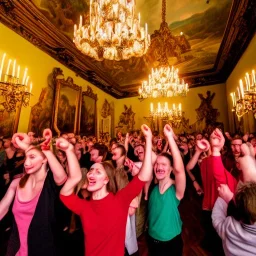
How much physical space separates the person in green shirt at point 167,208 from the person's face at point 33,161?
1241 mm

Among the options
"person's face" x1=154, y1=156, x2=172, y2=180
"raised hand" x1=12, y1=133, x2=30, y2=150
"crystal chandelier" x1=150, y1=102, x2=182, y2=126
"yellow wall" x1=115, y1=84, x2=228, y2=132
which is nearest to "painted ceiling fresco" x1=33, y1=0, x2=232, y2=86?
"yellow wall" x1=115, y1=84, x2=228, y2=132

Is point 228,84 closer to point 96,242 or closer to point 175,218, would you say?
point 175,218

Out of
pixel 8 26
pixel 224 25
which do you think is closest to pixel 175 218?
pixel 8 26

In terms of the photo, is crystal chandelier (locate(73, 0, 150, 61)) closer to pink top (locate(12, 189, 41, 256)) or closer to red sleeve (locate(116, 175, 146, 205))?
red sleeve (locate(116, 175, 146, 205))

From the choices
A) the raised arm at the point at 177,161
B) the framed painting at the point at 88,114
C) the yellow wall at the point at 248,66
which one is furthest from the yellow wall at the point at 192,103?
the raised arm at the point at 177,161

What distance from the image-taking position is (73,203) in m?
1.56

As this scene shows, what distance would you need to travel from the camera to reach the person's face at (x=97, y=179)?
1.63m

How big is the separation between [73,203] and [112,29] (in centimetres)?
315

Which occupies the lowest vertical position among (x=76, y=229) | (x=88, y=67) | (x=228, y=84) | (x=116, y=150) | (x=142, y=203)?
(x=76, y=229)

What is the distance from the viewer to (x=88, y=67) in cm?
988

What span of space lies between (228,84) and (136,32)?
935 centimetres

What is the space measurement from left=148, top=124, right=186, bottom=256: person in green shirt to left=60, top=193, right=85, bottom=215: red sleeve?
2.84 feet

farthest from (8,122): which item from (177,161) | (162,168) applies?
(177,161)

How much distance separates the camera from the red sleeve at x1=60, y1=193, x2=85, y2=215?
5.07 feet
